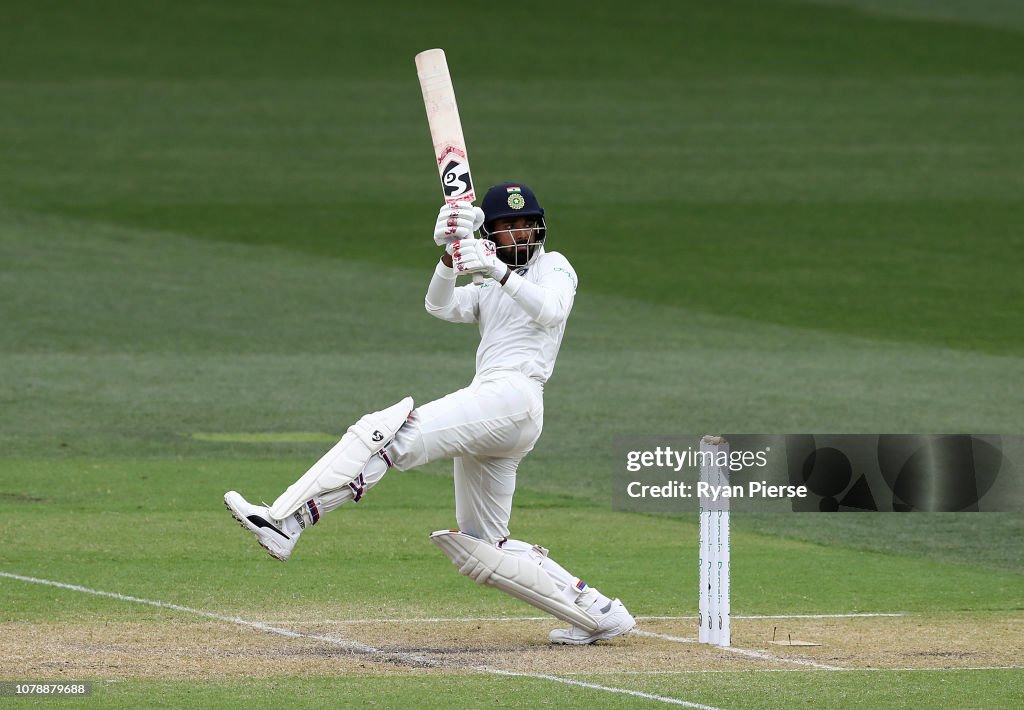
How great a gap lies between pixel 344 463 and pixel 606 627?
171cm

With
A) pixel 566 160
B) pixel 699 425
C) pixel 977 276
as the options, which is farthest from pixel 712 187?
pixel 699 425

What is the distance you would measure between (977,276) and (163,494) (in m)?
17.9

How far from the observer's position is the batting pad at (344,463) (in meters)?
8.84

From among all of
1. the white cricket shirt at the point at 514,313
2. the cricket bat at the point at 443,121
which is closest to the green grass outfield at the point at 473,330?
the white cricket shirt at the point at 514,313

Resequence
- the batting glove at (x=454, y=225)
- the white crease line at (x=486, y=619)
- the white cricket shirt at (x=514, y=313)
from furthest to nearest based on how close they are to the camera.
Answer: the white crease line at (x=486, y=619)
the white cricket shirt at (x=514, y=313)
the batting glove at (x=454, y=225)

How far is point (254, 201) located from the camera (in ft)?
116

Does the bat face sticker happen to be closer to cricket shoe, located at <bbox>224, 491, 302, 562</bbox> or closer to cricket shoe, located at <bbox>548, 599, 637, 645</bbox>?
cricket shoe, located at <bbox>224, 491, 302, 562</bbox>

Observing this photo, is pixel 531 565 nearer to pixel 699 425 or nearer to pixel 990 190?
pixel 699 425

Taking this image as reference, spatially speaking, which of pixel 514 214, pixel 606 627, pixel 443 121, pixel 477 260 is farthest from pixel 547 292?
pixel 606 627

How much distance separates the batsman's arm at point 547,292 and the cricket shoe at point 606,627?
1.52 meters

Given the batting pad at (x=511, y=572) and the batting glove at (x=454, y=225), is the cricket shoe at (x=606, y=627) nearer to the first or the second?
the batting pad at (x=511, y=572)

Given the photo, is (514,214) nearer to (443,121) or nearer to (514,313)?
(514,313)

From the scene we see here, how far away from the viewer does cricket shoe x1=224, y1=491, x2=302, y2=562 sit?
28.8ft

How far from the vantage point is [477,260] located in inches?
356
